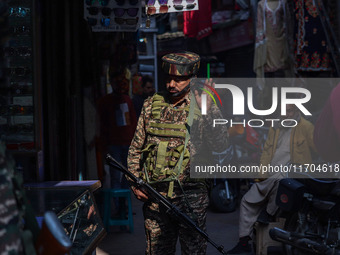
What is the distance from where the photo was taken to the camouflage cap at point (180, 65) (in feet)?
14.3

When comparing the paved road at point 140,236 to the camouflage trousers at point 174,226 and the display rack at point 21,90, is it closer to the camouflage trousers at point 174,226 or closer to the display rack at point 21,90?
the display rack at point 21,90

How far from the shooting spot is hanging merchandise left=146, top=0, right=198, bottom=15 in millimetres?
7039

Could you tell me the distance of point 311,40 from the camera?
9.02 m

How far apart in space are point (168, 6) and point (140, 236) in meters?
3.09

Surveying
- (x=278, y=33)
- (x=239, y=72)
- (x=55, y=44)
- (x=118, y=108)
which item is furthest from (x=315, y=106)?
(x=239, y=72)

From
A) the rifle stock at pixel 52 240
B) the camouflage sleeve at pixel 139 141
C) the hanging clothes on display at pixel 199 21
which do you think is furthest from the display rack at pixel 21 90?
the hanging clothes on display at pixel 199 21

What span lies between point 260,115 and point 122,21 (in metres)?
4.91

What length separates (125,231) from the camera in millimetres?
8211

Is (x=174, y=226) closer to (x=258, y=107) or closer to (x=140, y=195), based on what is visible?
(x=140, y=195)

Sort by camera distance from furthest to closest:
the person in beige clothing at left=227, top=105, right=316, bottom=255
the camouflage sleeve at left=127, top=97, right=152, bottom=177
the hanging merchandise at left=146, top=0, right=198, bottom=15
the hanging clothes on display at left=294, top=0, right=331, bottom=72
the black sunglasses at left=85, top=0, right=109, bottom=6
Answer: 1. the hanging clothes on display at left=294, top=0, right=331, bottom=72
2. the black sunglasses at left=85, top=0, right=109, bottom=6
3. the hanging merchandise at left=146, top=0, right=198, bottom=15
4. the person in beige clothing at left=227, top=105, right=316, bottom=255
5. the camouflage sleeve at left=127, top=97, right=152, bottom=177

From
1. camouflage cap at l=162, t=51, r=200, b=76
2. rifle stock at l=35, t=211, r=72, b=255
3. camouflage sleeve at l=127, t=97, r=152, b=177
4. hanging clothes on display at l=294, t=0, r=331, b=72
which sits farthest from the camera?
hanging clothes on display at l=294, t=0, r=331, b=72

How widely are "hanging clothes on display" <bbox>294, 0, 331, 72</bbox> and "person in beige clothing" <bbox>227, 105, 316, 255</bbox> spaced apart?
79.2 inches

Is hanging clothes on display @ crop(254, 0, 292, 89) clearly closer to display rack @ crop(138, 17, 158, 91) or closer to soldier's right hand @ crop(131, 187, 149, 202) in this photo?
soldier's right hand @ crop(131, 187, 149, 202)

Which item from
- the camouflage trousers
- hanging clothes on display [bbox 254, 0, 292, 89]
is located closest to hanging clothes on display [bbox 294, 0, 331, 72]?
hanging clothes on display [bbox 254, 0, 292, 89]
